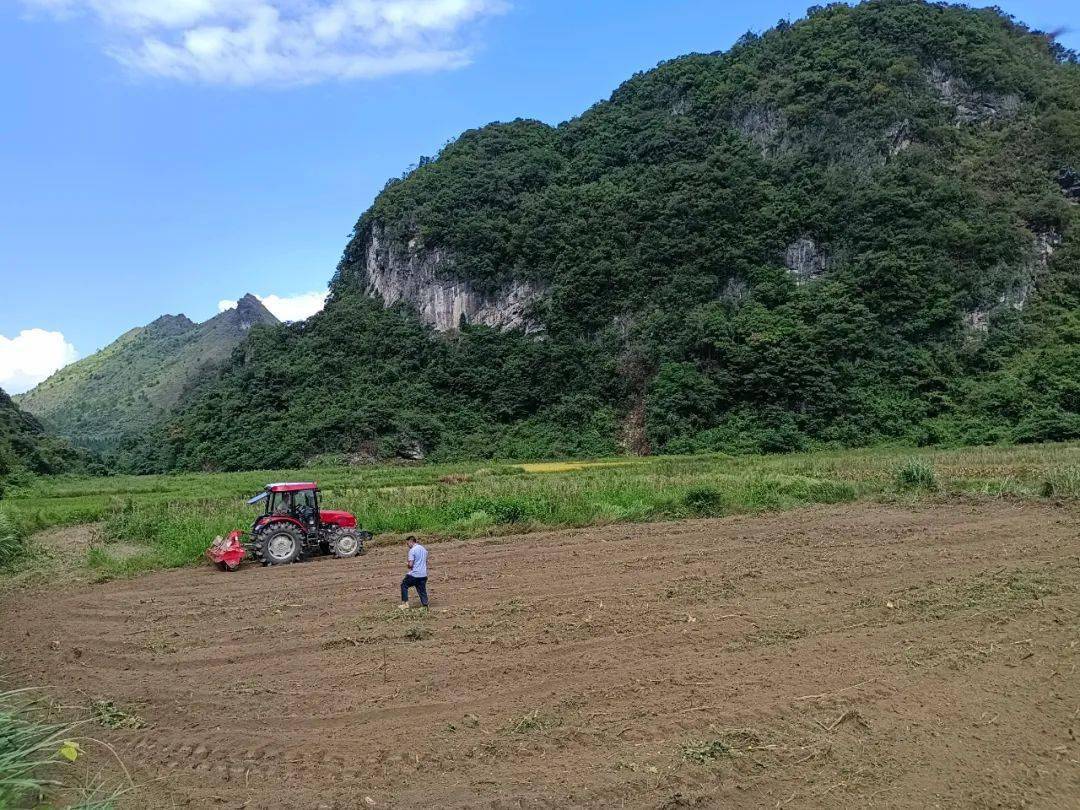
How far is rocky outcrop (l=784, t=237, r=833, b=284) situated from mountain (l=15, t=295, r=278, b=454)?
7869 centimetres

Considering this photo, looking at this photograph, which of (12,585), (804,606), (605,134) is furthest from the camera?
(605,134)

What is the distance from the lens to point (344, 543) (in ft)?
47.2

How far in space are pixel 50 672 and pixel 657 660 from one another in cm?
653

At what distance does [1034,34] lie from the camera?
69.5 metres

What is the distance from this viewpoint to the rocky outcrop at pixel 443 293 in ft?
218

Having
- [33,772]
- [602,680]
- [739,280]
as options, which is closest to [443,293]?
[739,280]

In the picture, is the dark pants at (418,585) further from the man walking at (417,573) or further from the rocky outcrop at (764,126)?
the rocky outcrop at (764,126)

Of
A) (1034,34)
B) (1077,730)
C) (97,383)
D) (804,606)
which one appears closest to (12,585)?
(804,606)

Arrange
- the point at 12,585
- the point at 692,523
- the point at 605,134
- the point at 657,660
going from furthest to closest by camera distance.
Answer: the point at 605,134, the point at 692,523, the point at 12,585, the point at 657,660

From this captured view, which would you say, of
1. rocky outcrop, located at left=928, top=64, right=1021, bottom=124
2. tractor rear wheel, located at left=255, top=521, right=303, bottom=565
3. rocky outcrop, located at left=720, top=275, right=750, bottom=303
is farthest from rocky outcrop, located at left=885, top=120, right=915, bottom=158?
tractor rear wheel, located at left=255, top=521, right=303, bottom=565

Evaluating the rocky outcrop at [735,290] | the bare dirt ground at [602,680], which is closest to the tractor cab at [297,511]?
the bare dirt ground at [602,680]

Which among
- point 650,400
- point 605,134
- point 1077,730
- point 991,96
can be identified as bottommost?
point 1077,730

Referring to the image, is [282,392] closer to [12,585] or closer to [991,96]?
[12,585]

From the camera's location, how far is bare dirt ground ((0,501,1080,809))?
5.32 m
